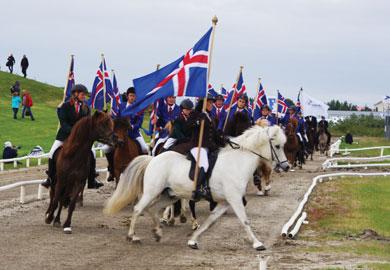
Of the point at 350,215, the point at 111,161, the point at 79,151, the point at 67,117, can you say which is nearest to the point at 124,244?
the point at 79,151

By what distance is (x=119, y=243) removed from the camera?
14.3 m

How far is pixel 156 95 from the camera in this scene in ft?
49.6

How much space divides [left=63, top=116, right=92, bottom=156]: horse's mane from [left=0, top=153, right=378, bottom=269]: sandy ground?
153cm

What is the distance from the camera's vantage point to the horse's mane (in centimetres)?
1569

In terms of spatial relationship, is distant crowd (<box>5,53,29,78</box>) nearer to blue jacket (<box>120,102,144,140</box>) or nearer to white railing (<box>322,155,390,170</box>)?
white railing (<box>322,155,390,170</box>)

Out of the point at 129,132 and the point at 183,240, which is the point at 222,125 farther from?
the point at 183,240

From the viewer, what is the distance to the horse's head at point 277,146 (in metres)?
14.3

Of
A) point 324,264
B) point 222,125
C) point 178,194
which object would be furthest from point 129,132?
point 324,264

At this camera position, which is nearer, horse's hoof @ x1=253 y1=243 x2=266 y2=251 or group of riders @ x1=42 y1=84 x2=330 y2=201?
horse's hoof @ x1=253 y1=243 x2=266 y2=251

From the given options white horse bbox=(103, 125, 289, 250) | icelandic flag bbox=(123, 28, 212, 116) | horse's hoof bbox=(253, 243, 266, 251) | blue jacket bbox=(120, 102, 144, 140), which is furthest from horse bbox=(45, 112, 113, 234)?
horse's hoof bbox=(253, 243, 266, 251)

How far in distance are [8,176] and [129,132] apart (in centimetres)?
1006

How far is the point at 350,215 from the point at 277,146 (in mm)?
6356

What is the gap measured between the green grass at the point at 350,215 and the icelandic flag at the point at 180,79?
3.51 meters

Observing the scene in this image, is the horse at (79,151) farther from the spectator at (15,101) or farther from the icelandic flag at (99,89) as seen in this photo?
the spectator at (15,101)
